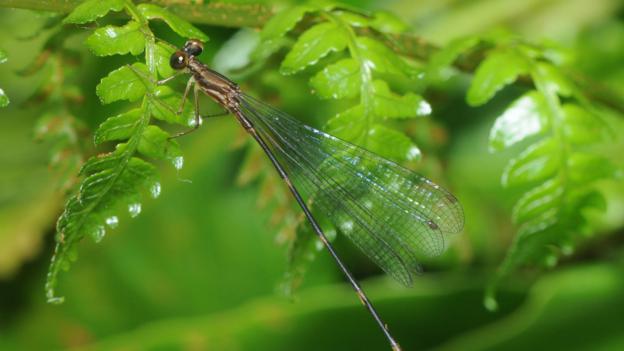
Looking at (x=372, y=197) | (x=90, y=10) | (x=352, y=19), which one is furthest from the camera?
(x=372, y=197)

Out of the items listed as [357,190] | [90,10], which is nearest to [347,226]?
[357,190]

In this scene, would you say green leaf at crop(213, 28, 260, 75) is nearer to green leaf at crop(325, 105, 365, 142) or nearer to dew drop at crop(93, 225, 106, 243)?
green leaf at crop(325, 105, 365, 142)

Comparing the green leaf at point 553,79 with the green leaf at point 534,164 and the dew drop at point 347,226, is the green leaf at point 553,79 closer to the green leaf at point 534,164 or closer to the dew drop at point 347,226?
the green leaf at point 534,164

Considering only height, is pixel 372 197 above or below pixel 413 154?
below

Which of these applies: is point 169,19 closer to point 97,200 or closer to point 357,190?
point 97,200

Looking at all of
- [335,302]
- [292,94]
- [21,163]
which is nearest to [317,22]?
[292,94]

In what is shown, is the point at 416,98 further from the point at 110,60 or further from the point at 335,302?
the point at 110,60
